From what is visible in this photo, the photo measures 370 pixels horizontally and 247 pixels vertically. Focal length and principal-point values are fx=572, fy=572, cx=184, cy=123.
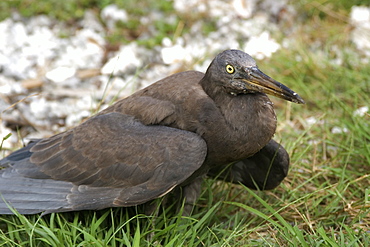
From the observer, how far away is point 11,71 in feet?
18.9

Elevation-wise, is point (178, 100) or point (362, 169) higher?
point (178, 100)

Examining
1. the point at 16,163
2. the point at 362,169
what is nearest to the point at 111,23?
the point at 16,163

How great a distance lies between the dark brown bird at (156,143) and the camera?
3393mm

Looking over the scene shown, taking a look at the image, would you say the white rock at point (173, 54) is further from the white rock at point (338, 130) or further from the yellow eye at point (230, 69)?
the yellow eye at point (230, 69)

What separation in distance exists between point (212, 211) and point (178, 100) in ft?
2.52

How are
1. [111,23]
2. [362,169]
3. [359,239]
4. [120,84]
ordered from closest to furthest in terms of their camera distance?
[359,239] < [362,169] < [120,84] < [111,23]

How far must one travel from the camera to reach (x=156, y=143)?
11.2ft

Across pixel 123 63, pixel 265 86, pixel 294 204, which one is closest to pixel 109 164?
pixel 265 86

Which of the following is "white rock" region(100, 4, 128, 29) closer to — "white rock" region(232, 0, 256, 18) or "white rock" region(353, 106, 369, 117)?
"white rock" region(232, 0, 256, 18)

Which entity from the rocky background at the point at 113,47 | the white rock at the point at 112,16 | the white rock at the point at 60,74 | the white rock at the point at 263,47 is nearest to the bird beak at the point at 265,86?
the rocky background at the point at 113,47

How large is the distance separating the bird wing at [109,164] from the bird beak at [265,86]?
0.45 m

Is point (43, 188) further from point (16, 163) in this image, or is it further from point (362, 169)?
point (362, 169)

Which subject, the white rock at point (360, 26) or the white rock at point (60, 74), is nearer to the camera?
the white rock at point (60, 74)

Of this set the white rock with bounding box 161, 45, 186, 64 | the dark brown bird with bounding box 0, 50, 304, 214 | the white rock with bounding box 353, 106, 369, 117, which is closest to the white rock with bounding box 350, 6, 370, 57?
the white rock with bounding box 353, 106, 369, 117
